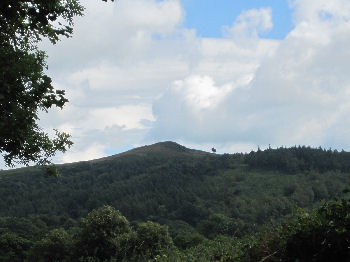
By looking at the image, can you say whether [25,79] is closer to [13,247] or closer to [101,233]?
[101,233]

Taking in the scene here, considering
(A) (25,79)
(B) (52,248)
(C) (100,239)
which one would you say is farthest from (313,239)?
(B) (52,248)

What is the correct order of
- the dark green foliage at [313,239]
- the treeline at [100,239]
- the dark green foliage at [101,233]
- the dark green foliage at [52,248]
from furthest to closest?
the dark green foliage at [52,248] → the dark green foliage at [101,233] → the treeline at [100,239] → the dark green foliage at [313,239]

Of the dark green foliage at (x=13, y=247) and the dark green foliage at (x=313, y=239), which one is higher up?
the dark green foliage at (x=313, y=239)

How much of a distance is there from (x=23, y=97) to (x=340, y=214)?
1100 cm

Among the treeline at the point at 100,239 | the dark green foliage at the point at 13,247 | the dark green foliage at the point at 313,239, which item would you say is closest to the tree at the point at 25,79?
the dark green foliage at the point at 313,239

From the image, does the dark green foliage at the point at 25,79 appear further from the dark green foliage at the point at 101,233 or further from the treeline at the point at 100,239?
the dark green foliage at the point at 101,233

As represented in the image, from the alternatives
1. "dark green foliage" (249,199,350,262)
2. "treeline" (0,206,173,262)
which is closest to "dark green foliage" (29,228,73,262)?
"treeline" (0,206,173,262)

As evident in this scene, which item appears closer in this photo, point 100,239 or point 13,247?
point 100,239

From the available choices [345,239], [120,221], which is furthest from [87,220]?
[345,239]

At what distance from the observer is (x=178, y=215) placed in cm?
15938

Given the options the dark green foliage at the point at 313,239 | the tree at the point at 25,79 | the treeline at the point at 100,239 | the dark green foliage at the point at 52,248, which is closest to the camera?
the dark green foliage at the point at 313,239

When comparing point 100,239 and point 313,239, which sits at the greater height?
point 313,239

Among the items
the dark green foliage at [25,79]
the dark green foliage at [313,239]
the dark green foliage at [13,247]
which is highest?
the dark green foliage at [25,79]

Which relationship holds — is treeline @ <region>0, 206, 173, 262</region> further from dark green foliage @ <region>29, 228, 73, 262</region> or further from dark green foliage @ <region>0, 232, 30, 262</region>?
dark green foliage @ <region>0, 232, 30, 262</region>
